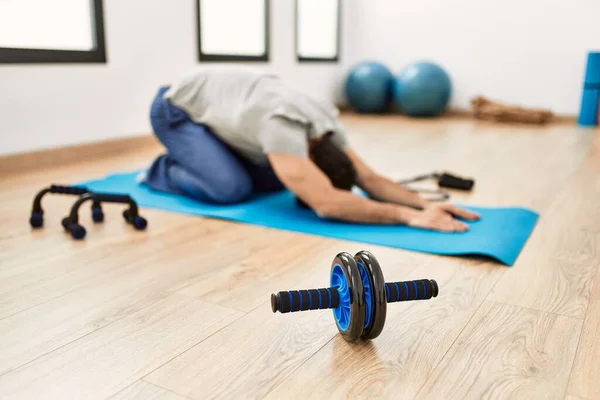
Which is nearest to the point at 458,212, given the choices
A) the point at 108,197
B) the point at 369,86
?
the point at 108,197

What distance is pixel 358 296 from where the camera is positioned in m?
1.05

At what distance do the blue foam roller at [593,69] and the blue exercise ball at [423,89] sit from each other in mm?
1272

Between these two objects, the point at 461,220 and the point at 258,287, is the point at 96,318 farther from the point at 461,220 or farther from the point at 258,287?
the point at 461,220

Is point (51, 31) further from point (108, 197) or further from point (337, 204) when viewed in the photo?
point (337, 204)

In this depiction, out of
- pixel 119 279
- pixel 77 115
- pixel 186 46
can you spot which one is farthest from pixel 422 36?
pixel 119 279

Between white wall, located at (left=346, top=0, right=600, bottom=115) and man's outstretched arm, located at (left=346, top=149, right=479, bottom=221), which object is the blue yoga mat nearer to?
man's outstretched arm, located at (left=346, top=149, right=479, bottom=221)

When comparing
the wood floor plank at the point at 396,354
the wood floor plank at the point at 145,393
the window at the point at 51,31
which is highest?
the window at the point at 51,31

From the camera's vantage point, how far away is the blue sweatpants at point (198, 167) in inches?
89.0

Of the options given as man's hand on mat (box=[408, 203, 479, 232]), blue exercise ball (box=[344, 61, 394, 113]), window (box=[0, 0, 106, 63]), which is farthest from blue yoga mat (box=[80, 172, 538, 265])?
blue exercise ball (box=[344, 61, 394, 113])

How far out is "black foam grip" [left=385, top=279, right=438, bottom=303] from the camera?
109cm

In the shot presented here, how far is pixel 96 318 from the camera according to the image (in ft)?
4.14

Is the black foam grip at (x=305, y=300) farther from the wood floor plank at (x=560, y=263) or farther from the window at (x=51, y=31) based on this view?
the window at (x=51, y=31)

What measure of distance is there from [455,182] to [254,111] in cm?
111

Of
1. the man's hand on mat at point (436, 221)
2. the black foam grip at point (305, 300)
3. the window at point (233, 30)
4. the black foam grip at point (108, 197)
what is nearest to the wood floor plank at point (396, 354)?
the black foam grip at point (305, 300)
